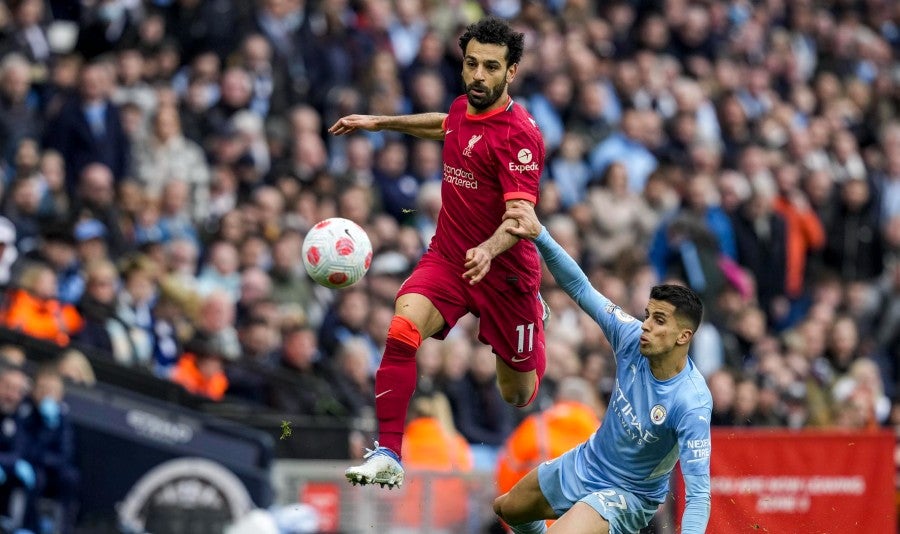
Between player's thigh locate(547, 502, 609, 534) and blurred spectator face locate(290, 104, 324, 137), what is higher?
blurred spectator face locate(290, 104, 324, 137)

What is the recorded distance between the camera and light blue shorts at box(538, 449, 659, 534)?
363 inches

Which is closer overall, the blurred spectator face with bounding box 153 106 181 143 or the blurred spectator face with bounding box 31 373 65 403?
the blurred spectator face with bounding box 31 373 65 403

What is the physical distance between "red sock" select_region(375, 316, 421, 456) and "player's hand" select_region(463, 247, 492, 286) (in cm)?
68

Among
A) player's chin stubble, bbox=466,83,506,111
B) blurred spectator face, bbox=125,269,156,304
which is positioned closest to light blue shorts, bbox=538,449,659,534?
player's chin stubble, bbox=466,83,506,111

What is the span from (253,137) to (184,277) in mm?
2124

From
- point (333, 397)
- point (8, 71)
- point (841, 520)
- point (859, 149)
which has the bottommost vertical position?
point (841, 520)

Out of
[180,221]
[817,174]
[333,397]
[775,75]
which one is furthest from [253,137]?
[775,75]

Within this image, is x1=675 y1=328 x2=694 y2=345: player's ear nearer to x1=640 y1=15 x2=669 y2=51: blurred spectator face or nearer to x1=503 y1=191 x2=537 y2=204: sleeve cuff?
x1=503 y1=191 x2=537 y2=204: sleeve cuff

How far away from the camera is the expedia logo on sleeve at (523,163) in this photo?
9.34 meters

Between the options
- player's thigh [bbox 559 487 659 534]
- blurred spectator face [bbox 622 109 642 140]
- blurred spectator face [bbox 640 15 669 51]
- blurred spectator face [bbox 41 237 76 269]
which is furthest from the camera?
blurred spectator face [bbox 640 15 669 51]

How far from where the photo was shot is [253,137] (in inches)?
639

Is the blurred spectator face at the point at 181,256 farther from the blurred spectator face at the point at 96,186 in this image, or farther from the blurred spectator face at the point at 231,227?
the blurred spectator face at the point at 96,186

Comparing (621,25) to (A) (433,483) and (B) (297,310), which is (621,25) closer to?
(B) (297,310)

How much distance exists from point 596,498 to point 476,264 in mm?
1530
